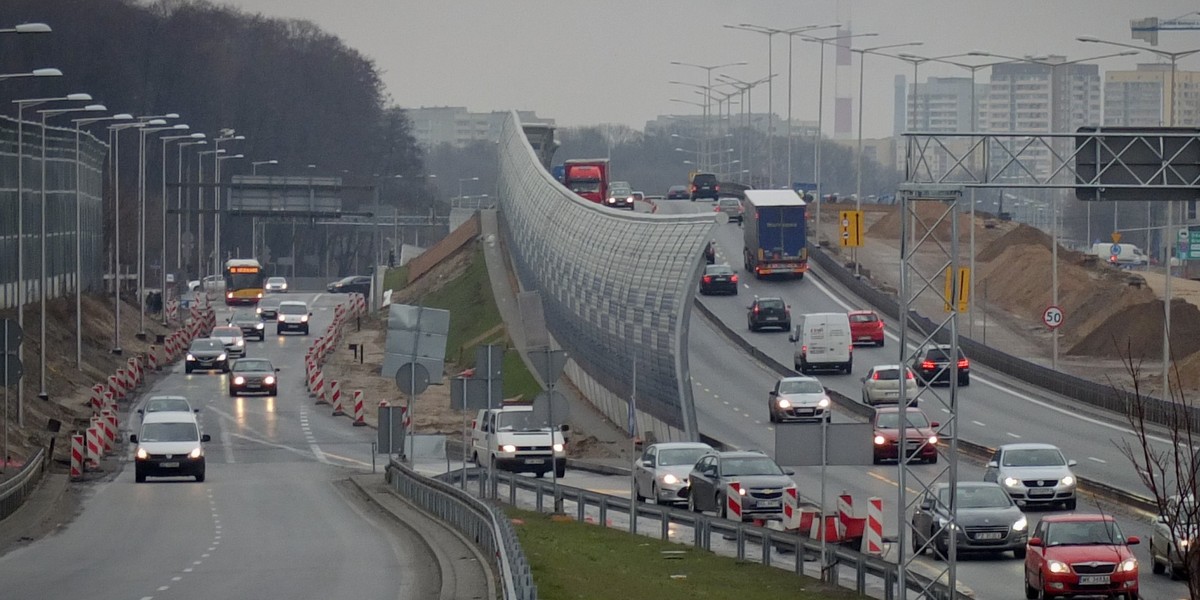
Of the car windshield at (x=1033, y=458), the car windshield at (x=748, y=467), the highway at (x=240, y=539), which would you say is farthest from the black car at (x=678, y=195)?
the car windshield at (x=748, y=467)

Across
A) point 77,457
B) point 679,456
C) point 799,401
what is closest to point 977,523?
point 679,456

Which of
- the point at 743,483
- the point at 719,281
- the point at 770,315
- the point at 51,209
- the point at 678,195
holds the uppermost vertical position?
the point at 678,195

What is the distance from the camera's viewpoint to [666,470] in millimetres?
36844

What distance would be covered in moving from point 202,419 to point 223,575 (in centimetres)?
3719

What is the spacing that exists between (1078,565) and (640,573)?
5.51 m

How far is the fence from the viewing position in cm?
6519

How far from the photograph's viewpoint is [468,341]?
81.6 m

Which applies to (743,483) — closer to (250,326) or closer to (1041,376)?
(1041,376)

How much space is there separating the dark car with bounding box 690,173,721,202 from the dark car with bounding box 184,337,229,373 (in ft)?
199

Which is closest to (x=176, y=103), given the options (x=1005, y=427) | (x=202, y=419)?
(x=202, y=419)

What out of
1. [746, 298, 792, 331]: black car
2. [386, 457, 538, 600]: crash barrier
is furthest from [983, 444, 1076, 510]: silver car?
Answer: [746, 298, 792, 331]: black car

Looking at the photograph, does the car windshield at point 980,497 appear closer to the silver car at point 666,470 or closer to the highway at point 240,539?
the silver car at point 666,470

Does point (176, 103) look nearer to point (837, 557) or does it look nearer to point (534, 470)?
point (534, 470)

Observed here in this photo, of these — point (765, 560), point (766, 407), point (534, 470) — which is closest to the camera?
point (765, 560)
